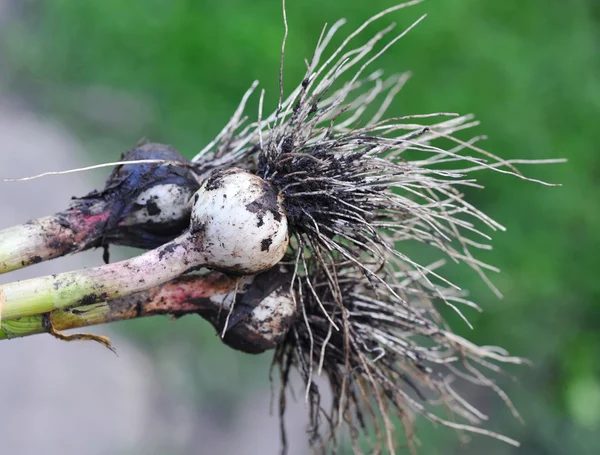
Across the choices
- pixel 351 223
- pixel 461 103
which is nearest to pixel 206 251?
pixel 351 223

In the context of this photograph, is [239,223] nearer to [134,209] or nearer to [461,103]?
[134,209]

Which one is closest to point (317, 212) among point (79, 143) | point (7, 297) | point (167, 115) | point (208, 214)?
point (208, 214)

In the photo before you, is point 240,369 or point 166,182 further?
point 240,369

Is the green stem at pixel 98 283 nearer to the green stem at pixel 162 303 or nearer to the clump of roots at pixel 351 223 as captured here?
the green stem at pixel 162 303

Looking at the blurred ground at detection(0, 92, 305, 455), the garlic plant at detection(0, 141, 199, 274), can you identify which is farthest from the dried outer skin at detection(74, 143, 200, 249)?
the blurred ground at detection(0, 92, 305, 455)

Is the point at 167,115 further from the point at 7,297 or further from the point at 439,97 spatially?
the point at 7,297

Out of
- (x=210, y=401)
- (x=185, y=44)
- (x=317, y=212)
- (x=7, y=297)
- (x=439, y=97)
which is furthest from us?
(x=185, y=44)

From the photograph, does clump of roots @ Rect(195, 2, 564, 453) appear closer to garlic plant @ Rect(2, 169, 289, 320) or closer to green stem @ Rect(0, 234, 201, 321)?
garlic plant @ Rect(2, 169, 289, 320)

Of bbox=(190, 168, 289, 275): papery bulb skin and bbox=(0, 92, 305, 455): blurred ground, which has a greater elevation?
bbox=(190, 168, 289, 275): papery bulb skin
